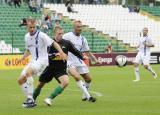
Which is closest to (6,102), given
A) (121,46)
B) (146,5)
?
(121,46)

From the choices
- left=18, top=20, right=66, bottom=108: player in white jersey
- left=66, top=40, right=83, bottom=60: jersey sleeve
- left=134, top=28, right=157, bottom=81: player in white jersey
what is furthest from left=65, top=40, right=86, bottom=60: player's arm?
left=134, top=28, right=157, bottom=81: player in white jersey

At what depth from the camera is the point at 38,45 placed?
15633 mm

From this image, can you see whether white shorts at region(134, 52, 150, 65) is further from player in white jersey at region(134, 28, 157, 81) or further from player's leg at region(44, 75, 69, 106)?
player's leg at region(44, 75, 69, 106)

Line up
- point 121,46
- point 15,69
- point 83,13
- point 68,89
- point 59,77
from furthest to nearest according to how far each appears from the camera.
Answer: point 83,13
point 121,46
point 15,69
point 68,89
point 59,77

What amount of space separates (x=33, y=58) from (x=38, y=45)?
395 mm

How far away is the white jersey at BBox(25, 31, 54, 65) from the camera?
15.6 meters

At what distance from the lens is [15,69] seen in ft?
125

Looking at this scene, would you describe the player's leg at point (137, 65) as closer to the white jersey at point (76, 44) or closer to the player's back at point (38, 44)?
the white jersey at point (76, 44)

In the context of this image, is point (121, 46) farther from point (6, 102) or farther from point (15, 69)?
point (6, 102)

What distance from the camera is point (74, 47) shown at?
17000 mm

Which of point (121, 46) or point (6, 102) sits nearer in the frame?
point (6, 102)

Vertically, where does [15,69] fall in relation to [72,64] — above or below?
below

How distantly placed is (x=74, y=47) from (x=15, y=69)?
70.4ft

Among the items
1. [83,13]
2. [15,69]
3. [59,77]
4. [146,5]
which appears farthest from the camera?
[146,5]
